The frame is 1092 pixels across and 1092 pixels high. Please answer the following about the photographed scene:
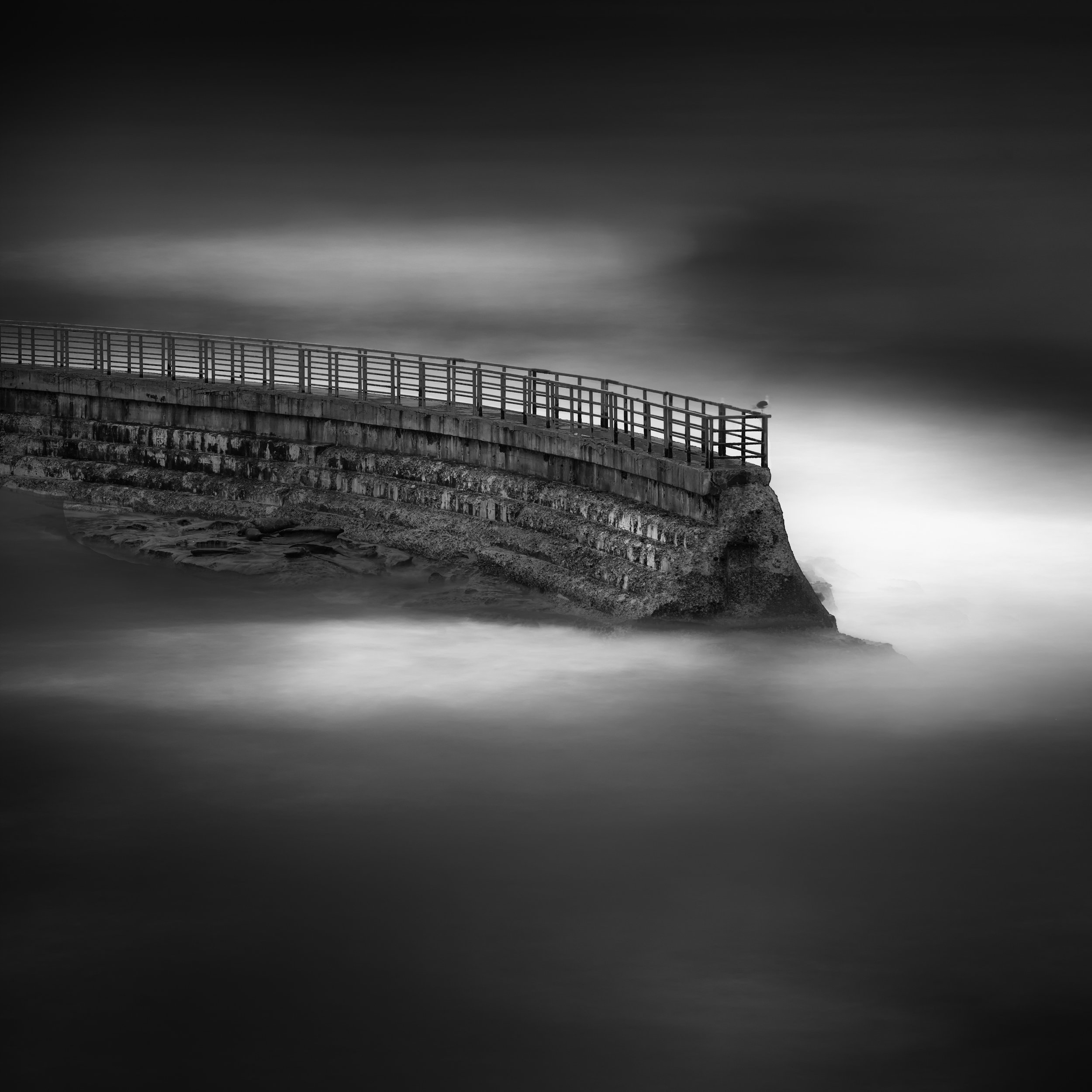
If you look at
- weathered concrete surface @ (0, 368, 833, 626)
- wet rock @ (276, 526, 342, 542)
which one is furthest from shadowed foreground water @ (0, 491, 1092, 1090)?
wet rock @ (276, 526, 342, 542)

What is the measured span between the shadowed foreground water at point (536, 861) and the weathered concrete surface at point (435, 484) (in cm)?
152

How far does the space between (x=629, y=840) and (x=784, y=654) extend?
10.9 meters

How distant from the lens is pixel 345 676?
37.9m

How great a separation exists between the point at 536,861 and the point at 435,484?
22.4m

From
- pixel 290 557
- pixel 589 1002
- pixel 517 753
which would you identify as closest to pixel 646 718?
pixel 517 753

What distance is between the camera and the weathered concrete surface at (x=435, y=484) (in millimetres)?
40219

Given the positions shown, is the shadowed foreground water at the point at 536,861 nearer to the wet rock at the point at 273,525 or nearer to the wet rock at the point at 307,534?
the wet rock at the point at 307,534

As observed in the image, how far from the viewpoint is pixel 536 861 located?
27.5m

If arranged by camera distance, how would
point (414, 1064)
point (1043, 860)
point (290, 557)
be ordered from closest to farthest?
point (414, 1064), point (1043, 860), point (290, 557)

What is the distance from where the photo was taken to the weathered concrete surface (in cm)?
4022

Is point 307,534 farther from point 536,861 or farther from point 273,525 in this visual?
point 536,861

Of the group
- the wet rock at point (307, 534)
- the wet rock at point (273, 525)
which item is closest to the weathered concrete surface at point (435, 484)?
the wet rock at point (307, 534)

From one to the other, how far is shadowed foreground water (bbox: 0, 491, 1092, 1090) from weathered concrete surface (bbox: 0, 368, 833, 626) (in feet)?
5.00

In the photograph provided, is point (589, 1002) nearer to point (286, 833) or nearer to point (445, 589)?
point (286, 833)
